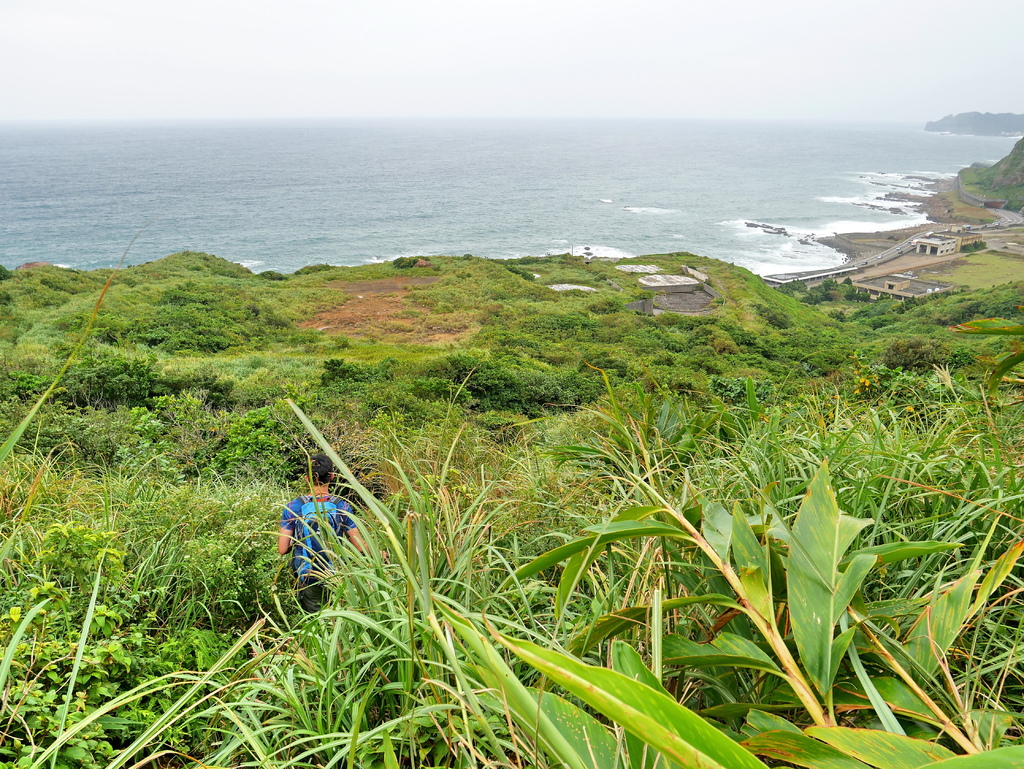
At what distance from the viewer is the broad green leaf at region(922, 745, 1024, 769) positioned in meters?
0.46

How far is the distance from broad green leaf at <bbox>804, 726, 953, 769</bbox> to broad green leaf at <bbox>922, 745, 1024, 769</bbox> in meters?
0.20

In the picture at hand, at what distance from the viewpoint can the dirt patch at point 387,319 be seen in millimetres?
23562

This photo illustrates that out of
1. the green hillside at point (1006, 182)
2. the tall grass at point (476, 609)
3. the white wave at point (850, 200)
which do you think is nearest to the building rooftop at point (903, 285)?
the green hillside at point (1006, 182)

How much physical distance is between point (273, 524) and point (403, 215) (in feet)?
228

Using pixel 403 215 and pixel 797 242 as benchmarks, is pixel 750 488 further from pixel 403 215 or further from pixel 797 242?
Result: pixel 403 215

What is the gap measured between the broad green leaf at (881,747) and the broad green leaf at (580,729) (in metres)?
0.25

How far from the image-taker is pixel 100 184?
8188 cm

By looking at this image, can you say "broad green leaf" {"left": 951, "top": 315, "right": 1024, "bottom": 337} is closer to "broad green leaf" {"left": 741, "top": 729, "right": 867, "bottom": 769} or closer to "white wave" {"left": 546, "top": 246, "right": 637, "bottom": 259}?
"broad green leaf" {"left": 741, "top": 729, "right": 867, "bottom": 769}

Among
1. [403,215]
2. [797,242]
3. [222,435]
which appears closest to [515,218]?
[403,215]

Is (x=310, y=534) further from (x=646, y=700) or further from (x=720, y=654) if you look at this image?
(x=646, y=700)

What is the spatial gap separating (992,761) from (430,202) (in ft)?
266

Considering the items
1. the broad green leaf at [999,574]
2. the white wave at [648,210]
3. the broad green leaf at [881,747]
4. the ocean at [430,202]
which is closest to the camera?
the broad green leaf at [881,747]

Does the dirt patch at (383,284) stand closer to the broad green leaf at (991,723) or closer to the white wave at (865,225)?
the broad green leaf at (991,723)

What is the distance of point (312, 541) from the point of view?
2818 mm
